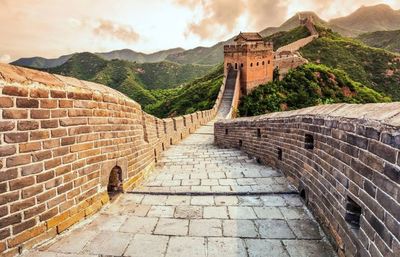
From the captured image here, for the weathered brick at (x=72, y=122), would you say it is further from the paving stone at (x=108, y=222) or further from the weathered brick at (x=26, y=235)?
the paving stone at (x=108, y=222)

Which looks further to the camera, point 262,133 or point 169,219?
point 262,133

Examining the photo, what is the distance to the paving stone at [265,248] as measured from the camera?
8.86 feet

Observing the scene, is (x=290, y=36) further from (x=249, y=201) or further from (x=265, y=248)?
(x=265, y=248)

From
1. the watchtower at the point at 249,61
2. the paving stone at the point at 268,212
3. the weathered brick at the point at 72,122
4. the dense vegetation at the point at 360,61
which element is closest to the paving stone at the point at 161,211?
the paving stone at the point at 268,212

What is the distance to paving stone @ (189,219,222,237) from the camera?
3111mm

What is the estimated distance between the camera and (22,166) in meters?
2.58

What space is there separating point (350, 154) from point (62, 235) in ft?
9.41

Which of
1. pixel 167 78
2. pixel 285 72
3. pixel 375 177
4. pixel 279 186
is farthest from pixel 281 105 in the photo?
pixel 167 78

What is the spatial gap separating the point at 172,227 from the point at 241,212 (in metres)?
0.91

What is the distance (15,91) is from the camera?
2518 mm

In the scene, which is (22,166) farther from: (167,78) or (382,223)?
(167,78)

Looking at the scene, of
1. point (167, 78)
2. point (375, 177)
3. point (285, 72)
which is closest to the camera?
point (375, 177)

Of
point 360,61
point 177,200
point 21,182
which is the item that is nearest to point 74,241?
point 21,182

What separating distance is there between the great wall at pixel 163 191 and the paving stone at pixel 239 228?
0.04ft
